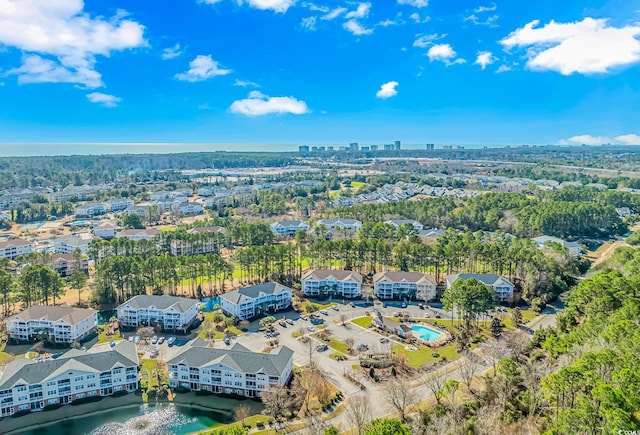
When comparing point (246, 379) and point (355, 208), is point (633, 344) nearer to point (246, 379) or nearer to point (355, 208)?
point (246, 379)

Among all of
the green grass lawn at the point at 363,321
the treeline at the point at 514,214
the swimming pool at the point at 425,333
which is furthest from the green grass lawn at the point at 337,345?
the treeline at the point at 514,214

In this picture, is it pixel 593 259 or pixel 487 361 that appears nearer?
pixel 487 361

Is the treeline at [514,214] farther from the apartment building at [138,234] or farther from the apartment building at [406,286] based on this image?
the apartment building at [138,234]

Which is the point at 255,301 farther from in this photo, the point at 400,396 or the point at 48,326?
the point at 400,396

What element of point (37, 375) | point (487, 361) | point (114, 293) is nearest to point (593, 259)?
point (487, 361)

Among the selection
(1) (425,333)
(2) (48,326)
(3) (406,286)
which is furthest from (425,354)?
(2) (48,326)
